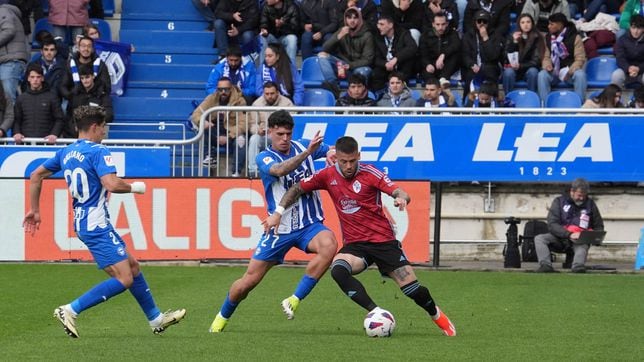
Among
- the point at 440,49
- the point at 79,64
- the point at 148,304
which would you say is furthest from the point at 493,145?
the point at 148,304

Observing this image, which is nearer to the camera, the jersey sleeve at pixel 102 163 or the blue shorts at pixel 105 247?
the jersey sleeve at pixel 102 163

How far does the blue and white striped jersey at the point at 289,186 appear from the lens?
37.8 ft

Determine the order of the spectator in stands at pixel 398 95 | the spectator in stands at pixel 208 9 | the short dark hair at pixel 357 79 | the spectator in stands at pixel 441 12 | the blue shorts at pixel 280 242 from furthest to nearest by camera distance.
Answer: the spectator in stands at pixel 208 9, the spectator in stands at pixel 441 12, the spectator in stands at pixel 398 95, the short dark hair at pixel 357 79, the blue shorts at pixel 280 242

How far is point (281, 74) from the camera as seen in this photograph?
21.0 m

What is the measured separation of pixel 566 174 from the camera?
62.1ft

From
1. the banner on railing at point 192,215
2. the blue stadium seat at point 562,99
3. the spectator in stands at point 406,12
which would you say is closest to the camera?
the banner on railing at point 192,215

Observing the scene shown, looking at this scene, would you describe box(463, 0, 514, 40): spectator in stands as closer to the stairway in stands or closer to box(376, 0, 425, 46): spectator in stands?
box(376, 0, 425, 46): spectator in stands

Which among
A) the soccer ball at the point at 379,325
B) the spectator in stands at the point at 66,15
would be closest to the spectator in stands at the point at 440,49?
the spectator in stands at the point at 66,15

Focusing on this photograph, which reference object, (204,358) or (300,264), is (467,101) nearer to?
(300,264)

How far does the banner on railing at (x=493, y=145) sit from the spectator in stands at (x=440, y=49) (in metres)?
3.23

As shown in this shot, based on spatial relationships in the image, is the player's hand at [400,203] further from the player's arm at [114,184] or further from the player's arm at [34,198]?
the player's arm at [34,198]

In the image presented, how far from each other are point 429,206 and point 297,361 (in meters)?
9.85

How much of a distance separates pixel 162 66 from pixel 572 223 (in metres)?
8.77

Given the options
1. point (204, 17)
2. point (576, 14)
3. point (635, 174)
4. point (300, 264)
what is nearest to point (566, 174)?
point (635, 174)
